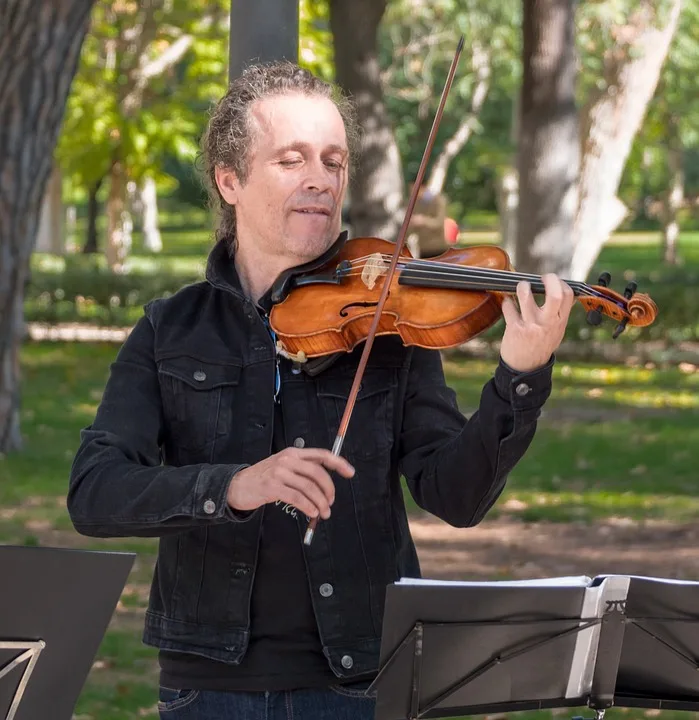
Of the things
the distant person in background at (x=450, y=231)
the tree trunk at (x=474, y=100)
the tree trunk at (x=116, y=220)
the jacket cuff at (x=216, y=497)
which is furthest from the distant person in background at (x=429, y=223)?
the tree trunk at (x=474, y=100)

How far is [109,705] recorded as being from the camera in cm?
522

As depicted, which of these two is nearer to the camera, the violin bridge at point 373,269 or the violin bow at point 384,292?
the violin bow at point 384,292

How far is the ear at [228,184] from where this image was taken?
8.84 feet

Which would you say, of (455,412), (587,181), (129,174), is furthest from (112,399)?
(129,174)

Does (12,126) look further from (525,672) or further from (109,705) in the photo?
(525,672)

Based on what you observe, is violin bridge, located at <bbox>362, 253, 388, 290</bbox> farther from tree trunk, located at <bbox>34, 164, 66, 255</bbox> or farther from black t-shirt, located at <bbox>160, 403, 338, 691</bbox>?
tree trunk, located at <bbox>34, 164, 66, 255</bbox>

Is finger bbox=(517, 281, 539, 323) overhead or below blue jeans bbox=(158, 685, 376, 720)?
overhead

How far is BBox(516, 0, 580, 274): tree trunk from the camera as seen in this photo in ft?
47.5

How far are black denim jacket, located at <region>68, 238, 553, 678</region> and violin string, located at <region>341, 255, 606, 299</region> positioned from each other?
0.18 metres

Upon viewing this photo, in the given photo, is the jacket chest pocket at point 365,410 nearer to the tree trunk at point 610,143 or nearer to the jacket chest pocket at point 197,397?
the jacket chest pocket at point 197,397

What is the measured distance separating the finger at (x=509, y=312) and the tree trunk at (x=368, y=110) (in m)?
11.0

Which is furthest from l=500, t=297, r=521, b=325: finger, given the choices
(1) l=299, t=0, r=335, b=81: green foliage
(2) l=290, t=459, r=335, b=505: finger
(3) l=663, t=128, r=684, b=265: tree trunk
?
(3) l=663, t=128, r=684, b=265: tree trunk

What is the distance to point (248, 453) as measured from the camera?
254cm

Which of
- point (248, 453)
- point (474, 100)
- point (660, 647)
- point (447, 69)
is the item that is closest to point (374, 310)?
point (248, 453)
